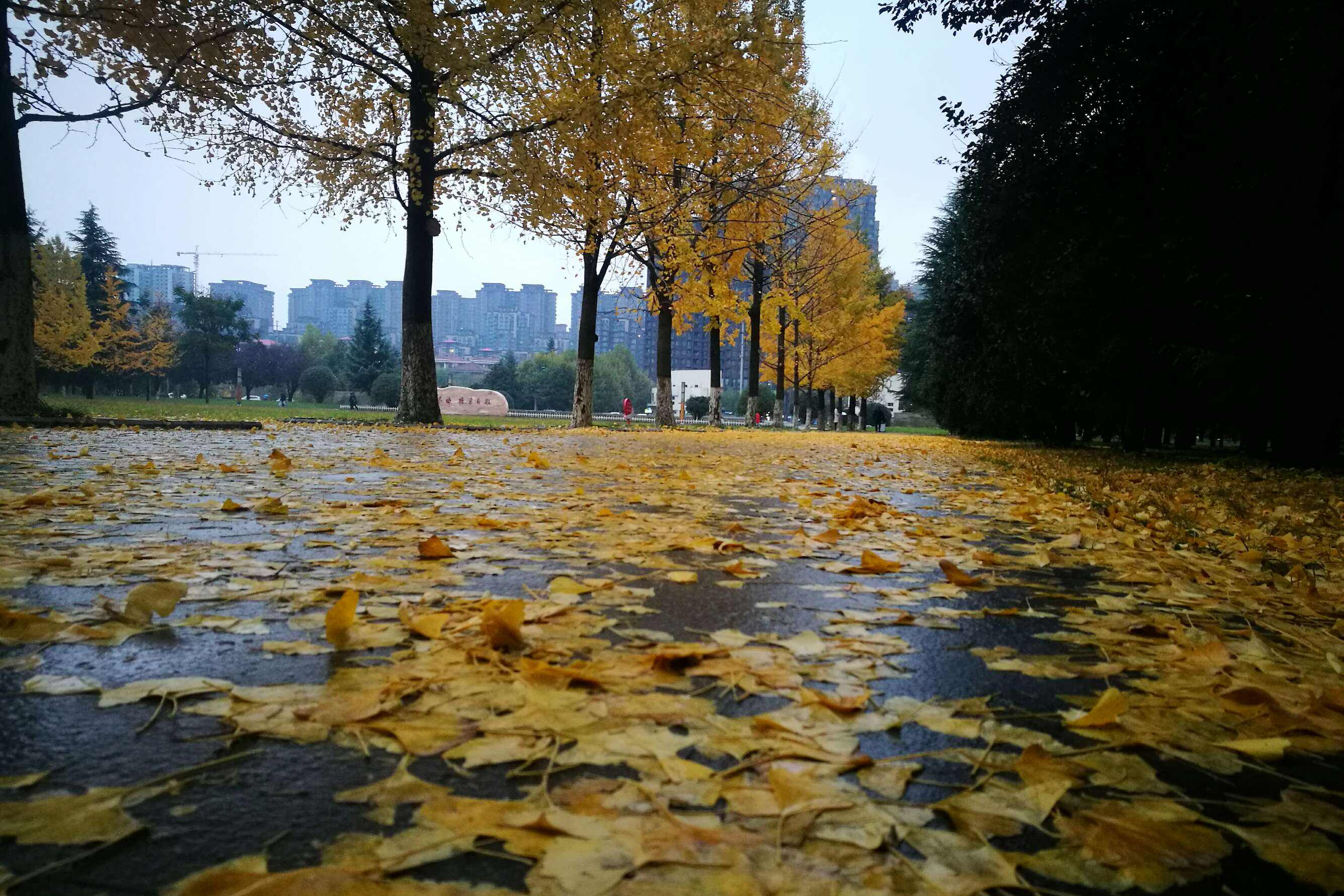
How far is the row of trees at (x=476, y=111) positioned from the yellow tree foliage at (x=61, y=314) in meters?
26.4

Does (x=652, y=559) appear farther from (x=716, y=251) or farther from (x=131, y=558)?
(x=716, y=251)

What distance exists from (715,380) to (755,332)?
5.16 m

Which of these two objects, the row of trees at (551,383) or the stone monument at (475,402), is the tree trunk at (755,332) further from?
the row of trees at (551,383)

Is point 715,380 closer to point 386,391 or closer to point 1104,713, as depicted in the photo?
point 1104,713

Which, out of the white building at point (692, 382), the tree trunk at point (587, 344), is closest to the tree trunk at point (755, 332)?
the tree trunk at point (587, 344)

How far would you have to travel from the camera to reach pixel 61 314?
3581cm

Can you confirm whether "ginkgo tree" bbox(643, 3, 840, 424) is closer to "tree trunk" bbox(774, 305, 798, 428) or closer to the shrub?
"tree trunk" bbox(774, 305, 798, 428)

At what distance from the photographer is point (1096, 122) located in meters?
12.4

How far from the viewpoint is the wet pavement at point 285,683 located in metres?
1.01

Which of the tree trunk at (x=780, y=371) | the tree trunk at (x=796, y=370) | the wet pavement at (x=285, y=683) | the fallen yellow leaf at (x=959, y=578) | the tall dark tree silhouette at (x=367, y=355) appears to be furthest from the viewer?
the tall dark tree silhouette at (x=367, y=355)

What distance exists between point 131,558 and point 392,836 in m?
2.17

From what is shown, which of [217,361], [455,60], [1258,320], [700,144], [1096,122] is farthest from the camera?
[217,361]

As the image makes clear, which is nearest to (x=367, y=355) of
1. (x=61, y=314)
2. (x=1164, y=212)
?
(x=61, y=314)

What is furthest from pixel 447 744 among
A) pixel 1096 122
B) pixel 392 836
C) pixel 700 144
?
pixel 700 144
